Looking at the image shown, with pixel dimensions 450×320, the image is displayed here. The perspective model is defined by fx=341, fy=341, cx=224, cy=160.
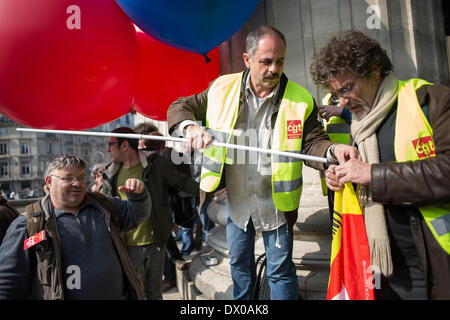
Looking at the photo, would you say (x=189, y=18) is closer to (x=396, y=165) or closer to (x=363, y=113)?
(x=363, y=113)

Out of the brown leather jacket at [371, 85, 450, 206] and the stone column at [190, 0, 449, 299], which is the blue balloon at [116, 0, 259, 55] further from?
the brown leather jacket at [371, 85, 450, 206]

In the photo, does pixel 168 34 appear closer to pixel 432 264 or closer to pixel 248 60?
pixel 248 60

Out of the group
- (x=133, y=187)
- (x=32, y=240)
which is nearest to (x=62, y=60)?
(x=133, y=187)

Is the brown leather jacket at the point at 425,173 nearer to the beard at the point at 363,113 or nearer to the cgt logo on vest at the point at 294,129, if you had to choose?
the beard at the point at 363,113

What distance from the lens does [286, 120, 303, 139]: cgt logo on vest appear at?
1.91 metres

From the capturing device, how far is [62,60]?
2.28 meters

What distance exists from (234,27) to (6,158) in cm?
5510

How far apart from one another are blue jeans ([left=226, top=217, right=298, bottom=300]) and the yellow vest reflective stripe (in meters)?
0.82

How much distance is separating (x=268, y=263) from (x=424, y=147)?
1062mm

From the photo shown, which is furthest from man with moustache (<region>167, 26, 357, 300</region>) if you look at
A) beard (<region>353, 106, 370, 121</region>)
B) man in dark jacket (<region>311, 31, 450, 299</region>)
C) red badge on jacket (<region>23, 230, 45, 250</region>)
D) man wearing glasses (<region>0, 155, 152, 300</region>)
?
red badge on jacket (<region>23, 230, 45, 250</region>)

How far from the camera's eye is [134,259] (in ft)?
9.09

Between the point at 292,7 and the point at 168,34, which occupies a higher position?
the point at 292,7
